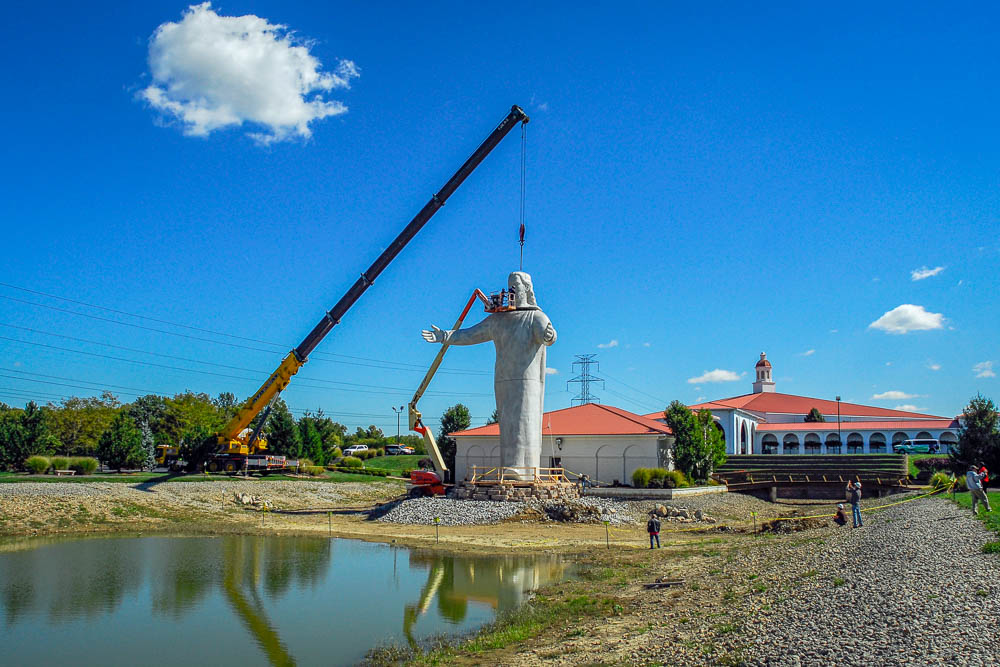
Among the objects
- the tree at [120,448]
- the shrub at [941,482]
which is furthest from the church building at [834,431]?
the tree at [120,448]

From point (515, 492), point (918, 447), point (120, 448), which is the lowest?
point (515, 492)

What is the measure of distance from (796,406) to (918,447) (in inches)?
581

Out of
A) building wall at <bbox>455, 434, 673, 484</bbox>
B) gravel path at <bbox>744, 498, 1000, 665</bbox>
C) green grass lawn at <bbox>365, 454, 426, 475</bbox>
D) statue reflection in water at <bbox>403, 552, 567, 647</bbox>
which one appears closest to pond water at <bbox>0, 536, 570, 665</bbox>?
statue reflection in water at <bbox>403, 552, 567, 647</bbox>

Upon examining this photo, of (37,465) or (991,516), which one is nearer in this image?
(991,516)

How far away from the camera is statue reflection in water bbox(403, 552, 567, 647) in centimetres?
1648

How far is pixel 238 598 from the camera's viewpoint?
57.4 feet

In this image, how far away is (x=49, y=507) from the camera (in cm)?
3102

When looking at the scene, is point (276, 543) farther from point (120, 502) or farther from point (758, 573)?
point (758, 573)

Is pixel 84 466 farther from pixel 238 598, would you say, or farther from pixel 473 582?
pixel 473 582

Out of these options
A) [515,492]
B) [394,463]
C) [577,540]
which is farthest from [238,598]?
[394,463]

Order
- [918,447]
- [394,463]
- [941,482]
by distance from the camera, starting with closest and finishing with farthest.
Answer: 1. [941,482]
2. [918,447]
3. [394,463]

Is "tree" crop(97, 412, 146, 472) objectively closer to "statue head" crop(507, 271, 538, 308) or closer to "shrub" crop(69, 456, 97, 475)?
"shrub" crop(69, 456, 97, 475)

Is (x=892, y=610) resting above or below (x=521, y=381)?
below

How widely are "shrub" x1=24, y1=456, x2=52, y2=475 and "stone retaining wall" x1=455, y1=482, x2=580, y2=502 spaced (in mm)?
24239
